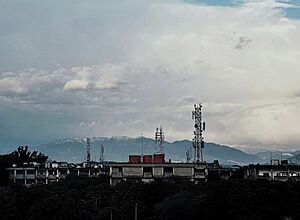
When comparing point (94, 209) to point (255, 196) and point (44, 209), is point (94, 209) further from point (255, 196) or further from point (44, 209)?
point (255, 196)

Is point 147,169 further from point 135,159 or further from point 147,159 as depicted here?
point 135,159

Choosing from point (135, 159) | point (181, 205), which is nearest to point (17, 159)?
point (135, 159)

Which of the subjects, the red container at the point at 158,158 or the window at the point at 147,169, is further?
the red container at the point at 158,158

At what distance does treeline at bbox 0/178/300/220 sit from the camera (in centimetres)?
4325

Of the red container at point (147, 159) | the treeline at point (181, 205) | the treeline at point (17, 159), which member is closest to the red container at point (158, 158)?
the red container at point (147, 159)

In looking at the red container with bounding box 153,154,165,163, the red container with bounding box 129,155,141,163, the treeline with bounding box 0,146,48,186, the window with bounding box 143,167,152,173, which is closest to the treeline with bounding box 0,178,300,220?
the window with bounding box 143,167,152,173

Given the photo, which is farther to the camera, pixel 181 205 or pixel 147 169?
pixel 147 169

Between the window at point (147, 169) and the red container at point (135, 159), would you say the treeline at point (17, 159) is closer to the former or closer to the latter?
the red container at point (135, 159)

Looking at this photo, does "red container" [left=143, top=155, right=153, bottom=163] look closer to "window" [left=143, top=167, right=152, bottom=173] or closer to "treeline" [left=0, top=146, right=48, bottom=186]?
"window" [left=143, top=167, right=152, bottom=173]

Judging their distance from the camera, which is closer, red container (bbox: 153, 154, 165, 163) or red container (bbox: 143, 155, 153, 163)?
red container (bbox: 143, 155, 153, 163)

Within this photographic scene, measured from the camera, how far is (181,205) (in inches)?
1853

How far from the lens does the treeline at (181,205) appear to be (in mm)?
43250

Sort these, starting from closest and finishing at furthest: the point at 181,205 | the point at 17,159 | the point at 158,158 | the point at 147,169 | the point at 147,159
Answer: the point at 181,205 → the point at 147,169 → the point at 147,159 → the point at 158,158 → the point at 17,159

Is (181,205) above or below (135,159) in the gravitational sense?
below
